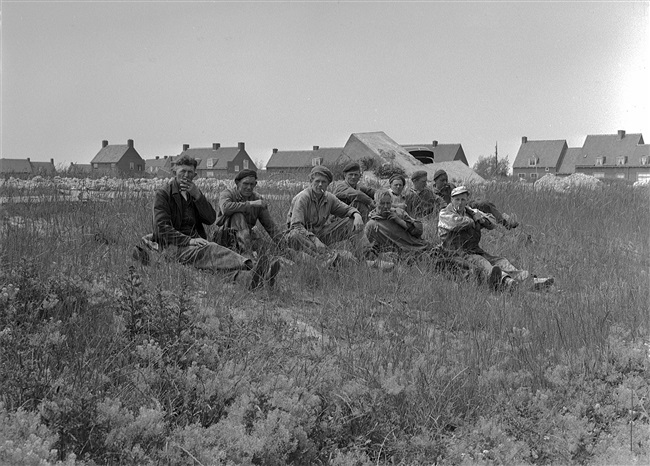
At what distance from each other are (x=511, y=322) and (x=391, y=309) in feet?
3.27

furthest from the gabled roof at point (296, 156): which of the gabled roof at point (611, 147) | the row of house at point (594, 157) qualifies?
the gabled roof at point (611, 147)

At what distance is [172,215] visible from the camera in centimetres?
643

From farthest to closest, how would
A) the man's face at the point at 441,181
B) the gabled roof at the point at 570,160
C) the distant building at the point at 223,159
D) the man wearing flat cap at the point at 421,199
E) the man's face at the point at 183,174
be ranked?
the gabled roof at the point at 570,160, the distant building at the point at 223,159, the man's face at the point at 441,181, the man wearing flat cap at the point at 421,199, the man's face at the point at 183,174

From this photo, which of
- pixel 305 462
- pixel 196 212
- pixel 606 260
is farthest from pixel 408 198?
pixel 305 462

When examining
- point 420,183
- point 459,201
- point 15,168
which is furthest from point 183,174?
point 15,168

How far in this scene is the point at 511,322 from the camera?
5.33 meters

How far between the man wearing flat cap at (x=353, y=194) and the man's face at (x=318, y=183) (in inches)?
56.7

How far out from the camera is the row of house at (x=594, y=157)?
207 feet

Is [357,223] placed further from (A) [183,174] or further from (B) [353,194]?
(A) [183,174]

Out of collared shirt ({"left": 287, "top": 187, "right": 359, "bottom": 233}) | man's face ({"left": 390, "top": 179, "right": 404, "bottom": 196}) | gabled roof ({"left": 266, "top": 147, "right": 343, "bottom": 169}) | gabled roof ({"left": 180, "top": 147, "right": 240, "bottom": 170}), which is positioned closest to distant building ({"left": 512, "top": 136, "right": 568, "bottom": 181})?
gabled roof ({"left": 266, "top": 147, "right": 343, "bottom": 169})

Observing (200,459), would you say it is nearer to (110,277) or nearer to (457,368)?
(457,368)

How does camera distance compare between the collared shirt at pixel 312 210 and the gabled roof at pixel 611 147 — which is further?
the gabled roof at pixel 611 147

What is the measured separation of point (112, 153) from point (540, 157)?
49.0 metres

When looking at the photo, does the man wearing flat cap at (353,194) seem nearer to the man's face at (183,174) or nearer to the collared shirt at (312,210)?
the collared shirt at (312,210)
